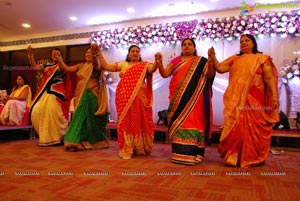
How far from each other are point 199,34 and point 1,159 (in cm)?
415

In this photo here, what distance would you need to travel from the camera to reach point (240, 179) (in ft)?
6.92

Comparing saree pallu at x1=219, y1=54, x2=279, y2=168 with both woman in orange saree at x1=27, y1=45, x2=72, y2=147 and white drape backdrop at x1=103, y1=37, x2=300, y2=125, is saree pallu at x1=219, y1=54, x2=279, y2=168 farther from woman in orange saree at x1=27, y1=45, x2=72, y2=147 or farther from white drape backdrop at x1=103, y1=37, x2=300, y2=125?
woman in orange saree at x1=27, y1=45, x2=72, y2=147

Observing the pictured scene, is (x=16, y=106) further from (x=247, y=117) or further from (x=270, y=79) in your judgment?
(x=270, y=79)

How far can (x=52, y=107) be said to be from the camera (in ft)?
13.0

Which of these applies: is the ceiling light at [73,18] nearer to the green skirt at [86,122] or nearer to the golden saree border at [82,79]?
the golden saree border at [82,79]

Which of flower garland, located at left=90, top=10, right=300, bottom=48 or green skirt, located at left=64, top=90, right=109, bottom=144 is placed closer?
green skirt, located at left=64, top=90, right=109, bottom=144

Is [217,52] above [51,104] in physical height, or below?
above

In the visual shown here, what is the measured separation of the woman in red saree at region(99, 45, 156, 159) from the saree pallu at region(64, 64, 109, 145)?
64 cm

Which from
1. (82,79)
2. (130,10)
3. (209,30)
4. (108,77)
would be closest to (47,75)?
(82,79)

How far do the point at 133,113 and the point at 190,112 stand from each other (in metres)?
0.73

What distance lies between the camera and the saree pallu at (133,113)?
301 cm

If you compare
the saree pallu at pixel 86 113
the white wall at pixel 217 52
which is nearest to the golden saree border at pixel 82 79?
→ the saree pallu at pixel 86 113

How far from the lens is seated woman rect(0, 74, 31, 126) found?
183 inches

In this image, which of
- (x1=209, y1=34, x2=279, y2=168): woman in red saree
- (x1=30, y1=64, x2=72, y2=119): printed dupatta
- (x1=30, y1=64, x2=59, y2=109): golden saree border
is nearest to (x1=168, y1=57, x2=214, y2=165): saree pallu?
(x1=209, y1=34, x2=279, y2=168): woman in red saree
